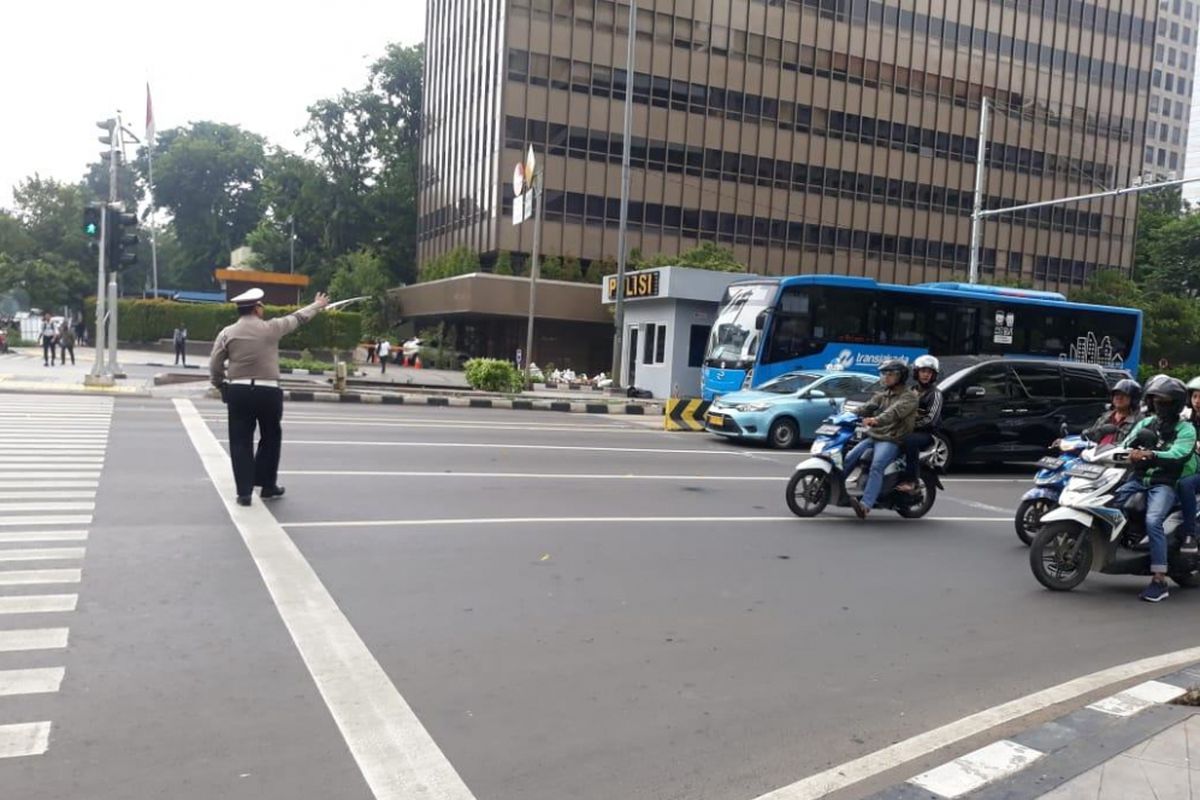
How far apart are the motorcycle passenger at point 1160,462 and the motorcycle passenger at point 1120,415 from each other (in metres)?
0.84

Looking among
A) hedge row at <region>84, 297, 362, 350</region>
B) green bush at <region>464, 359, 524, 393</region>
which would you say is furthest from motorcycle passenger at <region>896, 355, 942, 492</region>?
hedge row at <region>84, 297, 362, 350</region>

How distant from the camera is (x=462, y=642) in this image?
5414mm

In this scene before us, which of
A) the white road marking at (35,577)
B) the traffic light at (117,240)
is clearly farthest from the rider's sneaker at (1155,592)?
the traffic light at (117,240)

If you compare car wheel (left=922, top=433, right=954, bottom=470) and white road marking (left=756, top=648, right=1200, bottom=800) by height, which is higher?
car wheel (left=922, top=433, right=954, bottom=470)

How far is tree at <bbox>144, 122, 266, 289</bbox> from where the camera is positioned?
77.6m

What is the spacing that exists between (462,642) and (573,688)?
34.1 inches

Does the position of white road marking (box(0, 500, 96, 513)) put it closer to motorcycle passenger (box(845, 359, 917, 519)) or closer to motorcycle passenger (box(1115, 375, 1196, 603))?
motorcycle passenger (box(845, 359, 917, 519))

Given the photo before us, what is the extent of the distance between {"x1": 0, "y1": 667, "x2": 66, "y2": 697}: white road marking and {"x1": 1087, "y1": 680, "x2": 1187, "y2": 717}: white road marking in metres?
4.98

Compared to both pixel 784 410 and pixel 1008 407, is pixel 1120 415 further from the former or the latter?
pixel 784 410

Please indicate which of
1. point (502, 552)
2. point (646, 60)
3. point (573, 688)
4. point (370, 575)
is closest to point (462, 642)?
point (573, 688)

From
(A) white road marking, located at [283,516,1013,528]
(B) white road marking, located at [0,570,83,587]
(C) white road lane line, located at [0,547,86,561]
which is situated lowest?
(B) white road marking, located at [0,570,83,587]

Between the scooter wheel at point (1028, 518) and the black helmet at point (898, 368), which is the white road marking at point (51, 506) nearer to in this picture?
the black helmet at point (898, 368)

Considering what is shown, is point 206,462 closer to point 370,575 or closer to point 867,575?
point 370,575

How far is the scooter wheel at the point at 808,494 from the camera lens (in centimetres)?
998
